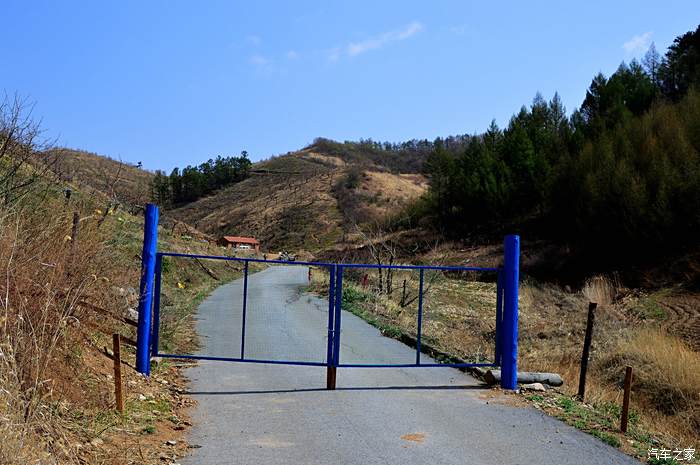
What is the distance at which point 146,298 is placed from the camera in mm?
9078

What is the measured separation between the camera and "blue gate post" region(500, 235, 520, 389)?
32.3 feet

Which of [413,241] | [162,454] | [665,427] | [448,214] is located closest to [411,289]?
[665,427]

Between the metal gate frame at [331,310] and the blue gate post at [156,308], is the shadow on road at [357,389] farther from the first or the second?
the blue gate post at [156,308]

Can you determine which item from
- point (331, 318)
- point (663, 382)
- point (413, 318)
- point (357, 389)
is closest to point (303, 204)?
point (413, 318)

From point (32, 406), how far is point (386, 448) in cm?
352

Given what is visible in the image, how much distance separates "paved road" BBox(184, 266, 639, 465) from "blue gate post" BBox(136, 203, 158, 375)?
2.86 feet

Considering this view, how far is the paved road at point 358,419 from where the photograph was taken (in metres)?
6.70

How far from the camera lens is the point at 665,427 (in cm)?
1091

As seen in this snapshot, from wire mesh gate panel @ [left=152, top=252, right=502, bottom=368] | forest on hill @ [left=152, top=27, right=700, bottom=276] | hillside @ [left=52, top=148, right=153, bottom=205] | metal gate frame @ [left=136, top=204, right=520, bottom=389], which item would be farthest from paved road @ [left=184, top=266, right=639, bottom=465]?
forest on hill @ [left=152, top=27, right=700, bottom=276]

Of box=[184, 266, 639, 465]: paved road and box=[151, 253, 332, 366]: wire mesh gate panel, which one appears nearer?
box=[184, 266, 639, 465]: paved road

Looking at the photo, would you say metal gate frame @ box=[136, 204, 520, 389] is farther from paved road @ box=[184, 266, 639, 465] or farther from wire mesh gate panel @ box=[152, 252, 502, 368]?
paved road @ box=[184, 266, 639, 465]

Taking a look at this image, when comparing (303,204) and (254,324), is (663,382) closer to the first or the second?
(254,324)

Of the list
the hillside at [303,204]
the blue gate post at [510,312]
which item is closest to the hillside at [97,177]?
the blue gate post at [510,312]

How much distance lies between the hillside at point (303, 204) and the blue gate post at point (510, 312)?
62641 mm
